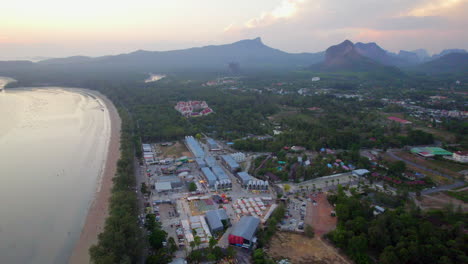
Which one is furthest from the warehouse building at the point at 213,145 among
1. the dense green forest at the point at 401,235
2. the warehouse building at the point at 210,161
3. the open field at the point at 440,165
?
the open field at the point at 440,165

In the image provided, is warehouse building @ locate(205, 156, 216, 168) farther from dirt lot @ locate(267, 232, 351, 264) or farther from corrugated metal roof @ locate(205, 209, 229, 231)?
dirt lot @ locate(267, 232, 351, 264)

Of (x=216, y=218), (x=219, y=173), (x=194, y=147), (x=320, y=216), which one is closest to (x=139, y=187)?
(x=219, y=173)

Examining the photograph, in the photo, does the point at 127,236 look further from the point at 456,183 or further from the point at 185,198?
the point at 456,183

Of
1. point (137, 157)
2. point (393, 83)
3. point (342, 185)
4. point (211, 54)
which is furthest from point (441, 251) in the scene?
point (211, 54)

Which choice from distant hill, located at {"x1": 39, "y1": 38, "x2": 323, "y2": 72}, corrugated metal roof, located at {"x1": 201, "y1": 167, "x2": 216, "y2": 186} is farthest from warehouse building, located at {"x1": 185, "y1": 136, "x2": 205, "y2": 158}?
distant hill, located at {"x1": 39, "y1": 38, "x2": 323, "y2": 72}

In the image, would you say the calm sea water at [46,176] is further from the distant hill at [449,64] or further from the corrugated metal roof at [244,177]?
the distant hill at [449,64]

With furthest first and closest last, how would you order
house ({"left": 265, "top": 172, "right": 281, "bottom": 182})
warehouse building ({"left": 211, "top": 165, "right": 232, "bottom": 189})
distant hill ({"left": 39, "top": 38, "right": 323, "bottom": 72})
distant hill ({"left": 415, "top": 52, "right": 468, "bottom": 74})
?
distant hill ({"left": 39, "top": 38, "right": 323, "bottom": 72}) < distant hill ({"left": 415, "top": 52, "right": 468, "bottom": 74}) < house ({"left": 265, "top": 172, "right": 281, "bottom": 182}) < warehouse building ({"left": 211, "top": 165, "right": 232, "bottom": 189})

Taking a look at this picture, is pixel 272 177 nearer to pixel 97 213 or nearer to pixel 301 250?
pixel 301 250

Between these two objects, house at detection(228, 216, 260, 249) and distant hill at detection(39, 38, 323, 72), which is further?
distant hill at detection(39, 38, 323, 72)
